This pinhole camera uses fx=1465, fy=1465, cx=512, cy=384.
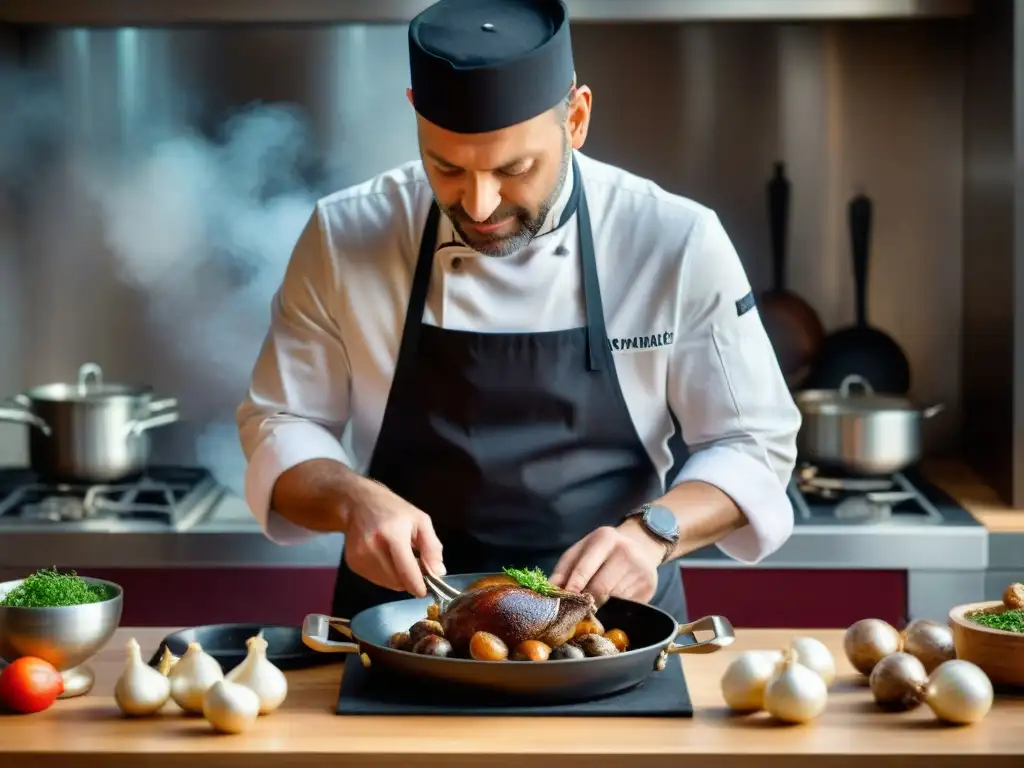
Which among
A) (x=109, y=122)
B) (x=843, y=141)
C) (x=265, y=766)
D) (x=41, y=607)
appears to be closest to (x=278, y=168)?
(x=109, y=122)

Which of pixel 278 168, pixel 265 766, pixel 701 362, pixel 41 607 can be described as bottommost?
pixel 265 766

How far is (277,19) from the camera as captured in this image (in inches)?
120

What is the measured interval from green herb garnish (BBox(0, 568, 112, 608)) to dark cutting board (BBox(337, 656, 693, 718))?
32 centimetres

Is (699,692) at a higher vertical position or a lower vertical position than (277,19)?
lower

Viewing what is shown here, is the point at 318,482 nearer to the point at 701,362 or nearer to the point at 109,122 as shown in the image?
the point at 701,362

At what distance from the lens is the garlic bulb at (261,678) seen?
5.28ft

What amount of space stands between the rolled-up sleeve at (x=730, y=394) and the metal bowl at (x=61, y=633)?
0.82 m

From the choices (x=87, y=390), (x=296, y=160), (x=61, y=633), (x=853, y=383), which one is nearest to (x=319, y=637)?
(x=61, y=633)

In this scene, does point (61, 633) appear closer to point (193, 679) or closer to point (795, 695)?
point (193, 679)

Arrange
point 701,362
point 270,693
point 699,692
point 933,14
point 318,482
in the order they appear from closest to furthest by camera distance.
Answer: point 270,693 → point 699,692 → point 318,482 → point 701,362 → point 933,14

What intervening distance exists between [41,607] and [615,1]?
1.87 metres

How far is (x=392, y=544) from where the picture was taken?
69.6 inches

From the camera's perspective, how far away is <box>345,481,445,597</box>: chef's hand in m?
1.76

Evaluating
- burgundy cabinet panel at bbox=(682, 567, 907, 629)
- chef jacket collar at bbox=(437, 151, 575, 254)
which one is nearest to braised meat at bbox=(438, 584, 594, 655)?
chef jacket collar at bbox=(437, 151, 575, 254)
